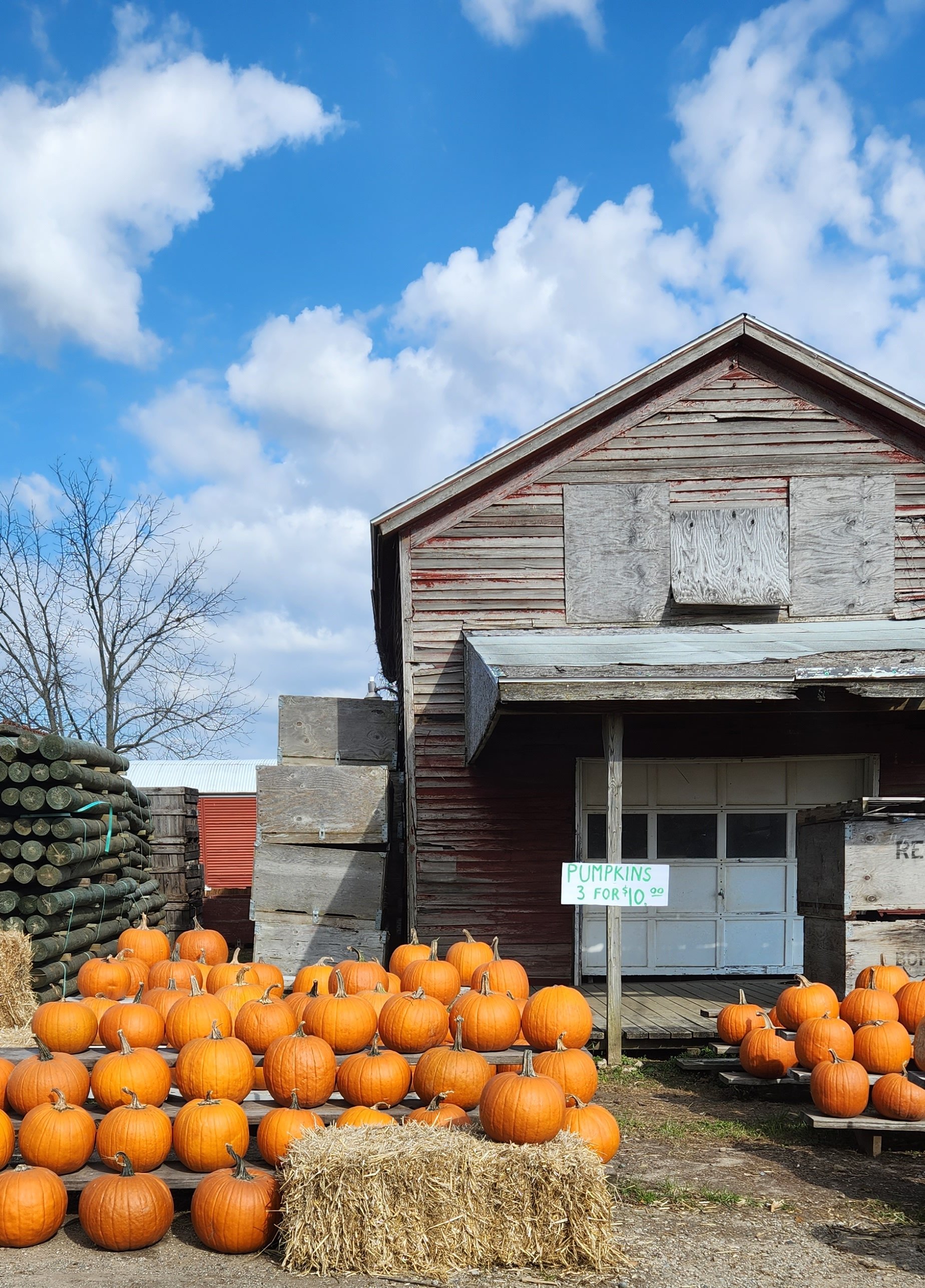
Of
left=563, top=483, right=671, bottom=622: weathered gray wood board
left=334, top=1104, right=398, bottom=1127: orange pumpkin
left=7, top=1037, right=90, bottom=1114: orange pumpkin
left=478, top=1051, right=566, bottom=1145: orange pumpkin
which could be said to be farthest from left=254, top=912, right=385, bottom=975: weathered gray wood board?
left=478, top=1051, right=566, bottom=1145: orange pumpkin

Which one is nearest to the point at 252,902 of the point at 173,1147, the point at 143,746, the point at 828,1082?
the point at 173,1147

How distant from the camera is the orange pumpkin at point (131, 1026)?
5.69 meters

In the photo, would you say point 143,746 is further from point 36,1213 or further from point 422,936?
point 36,1213

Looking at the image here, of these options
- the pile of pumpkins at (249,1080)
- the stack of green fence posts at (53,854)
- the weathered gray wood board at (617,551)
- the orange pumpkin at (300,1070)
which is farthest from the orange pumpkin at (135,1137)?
the weathered gray wood board at (617,551)

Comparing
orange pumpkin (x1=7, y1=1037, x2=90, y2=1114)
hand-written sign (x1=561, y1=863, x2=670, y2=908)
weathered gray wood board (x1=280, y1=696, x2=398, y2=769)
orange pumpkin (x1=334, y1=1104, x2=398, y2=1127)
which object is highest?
weathered gray wood board (x1=280, y1=696, x2=398, y2=769)

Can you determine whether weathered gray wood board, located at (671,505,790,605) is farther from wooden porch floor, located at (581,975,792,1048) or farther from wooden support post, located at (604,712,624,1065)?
wooden porch floor, located at (581,975,792,1048)

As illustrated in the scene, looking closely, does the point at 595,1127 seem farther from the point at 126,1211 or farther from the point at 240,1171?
the point at 126,1211

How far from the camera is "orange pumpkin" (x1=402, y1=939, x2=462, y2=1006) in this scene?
21.0ft

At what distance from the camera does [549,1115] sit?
4.68m

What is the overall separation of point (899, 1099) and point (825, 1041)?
609mm

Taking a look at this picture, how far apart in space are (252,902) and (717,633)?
5042 mm

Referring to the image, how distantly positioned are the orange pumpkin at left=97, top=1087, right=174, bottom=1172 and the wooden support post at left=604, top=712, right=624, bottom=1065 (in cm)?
389

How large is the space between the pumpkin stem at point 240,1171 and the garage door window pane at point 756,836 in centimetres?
744

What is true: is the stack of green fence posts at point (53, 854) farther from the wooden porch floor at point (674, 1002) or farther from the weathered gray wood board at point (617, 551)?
the weathered gray wood board at point (617, 551)
